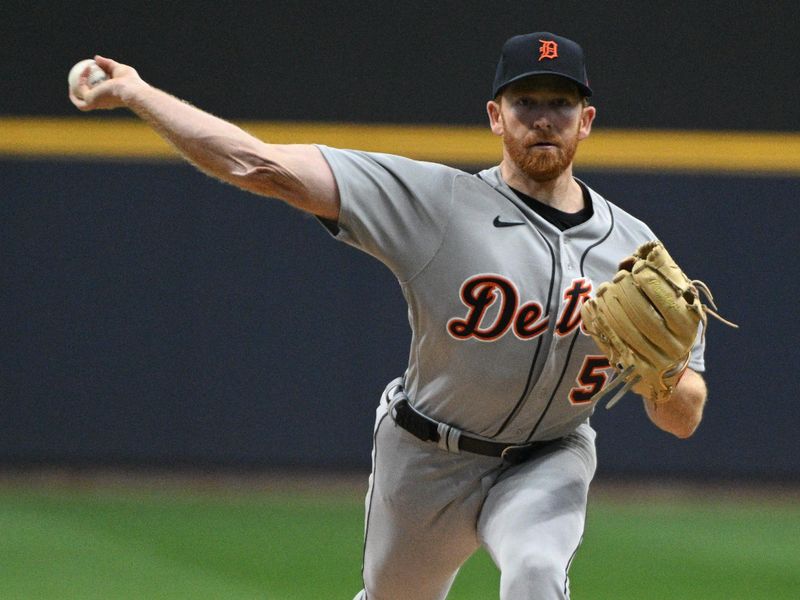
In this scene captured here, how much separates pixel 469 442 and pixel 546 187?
0.79 meters

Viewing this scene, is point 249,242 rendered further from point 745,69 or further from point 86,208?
point 745,69

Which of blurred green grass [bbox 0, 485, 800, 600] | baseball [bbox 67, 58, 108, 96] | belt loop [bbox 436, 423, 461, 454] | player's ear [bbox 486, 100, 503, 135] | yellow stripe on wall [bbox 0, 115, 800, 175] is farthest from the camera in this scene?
yellow stripe on wall [bbox 0, 115, 800, 175]

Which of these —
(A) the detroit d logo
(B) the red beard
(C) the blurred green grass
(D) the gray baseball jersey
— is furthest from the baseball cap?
(C) the blurred green grass

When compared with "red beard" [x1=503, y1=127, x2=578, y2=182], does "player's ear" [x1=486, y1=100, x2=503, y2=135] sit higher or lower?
higher

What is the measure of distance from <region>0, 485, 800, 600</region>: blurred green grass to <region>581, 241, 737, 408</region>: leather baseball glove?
2.37 meters

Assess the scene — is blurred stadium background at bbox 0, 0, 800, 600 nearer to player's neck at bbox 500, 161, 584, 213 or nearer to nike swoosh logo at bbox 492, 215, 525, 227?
player's neck at bbox 500, 161, 584, 213

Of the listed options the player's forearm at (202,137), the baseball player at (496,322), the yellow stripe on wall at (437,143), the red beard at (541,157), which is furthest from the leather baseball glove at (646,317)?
the yellow stripe on wall at (437,143)

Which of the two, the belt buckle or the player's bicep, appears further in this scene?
the belt buckle

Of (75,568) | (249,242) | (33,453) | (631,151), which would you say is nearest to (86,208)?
(249,242)

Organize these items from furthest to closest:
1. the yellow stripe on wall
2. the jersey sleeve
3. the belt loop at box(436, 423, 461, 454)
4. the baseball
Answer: the yellow stripe on wall < the belt loop at box(436, 423, 461, 454) < the jersey sleeve < the baseball

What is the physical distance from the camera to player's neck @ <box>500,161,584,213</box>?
3.66m

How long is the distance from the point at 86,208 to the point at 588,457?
4816 millimetres

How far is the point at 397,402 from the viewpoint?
378 cm

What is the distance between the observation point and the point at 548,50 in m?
3.54
